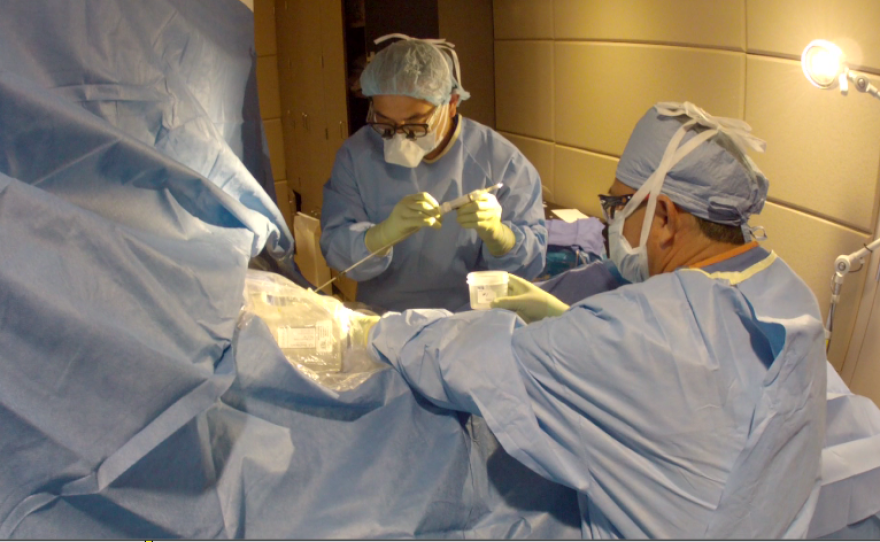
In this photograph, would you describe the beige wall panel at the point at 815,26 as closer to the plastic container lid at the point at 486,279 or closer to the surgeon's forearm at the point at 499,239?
the surgeon's forearm at the point at 499,239

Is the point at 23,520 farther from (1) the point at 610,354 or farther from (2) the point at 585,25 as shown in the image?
(2) the point at 585,25

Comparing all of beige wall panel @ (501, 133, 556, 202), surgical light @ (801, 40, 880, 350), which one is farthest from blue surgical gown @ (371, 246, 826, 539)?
beige wall panel @ (501, 133, 556, 202)

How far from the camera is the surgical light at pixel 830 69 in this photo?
1687mm

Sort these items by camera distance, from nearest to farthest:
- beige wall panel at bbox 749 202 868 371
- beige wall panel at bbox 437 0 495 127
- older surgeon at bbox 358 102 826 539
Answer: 1. older surgeon at bbox 358 102 826 539
2. beige wall panel at bbox 749 202 868 371
3. beige wall panel at bbox 437 0 495 127

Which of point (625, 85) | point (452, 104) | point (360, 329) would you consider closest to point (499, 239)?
point (452, 104)

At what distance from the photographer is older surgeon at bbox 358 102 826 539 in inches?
42.4

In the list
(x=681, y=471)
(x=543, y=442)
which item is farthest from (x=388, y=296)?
(x=681, y=471)

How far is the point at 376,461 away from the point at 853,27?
169cm

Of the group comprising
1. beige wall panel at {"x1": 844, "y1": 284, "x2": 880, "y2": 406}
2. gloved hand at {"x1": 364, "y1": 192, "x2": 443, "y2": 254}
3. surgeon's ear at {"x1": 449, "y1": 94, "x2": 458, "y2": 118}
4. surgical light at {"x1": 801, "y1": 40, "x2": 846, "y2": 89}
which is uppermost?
surgical light at {"x1": 801, "y1": 40, "x2": 846, "y2": 89}

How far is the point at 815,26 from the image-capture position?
6.57ft

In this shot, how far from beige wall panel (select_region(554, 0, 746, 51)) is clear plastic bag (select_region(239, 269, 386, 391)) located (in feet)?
5.48

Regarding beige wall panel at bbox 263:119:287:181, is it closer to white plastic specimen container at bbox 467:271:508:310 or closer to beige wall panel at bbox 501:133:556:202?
beige wall panel at bbox 501:133:556:202

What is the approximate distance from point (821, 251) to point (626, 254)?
0.98 metres

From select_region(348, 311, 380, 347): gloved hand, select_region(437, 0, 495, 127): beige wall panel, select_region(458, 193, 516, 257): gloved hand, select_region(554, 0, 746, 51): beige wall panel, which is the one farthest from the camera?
select_region(437, 0, 495, 127): beige wall panel
